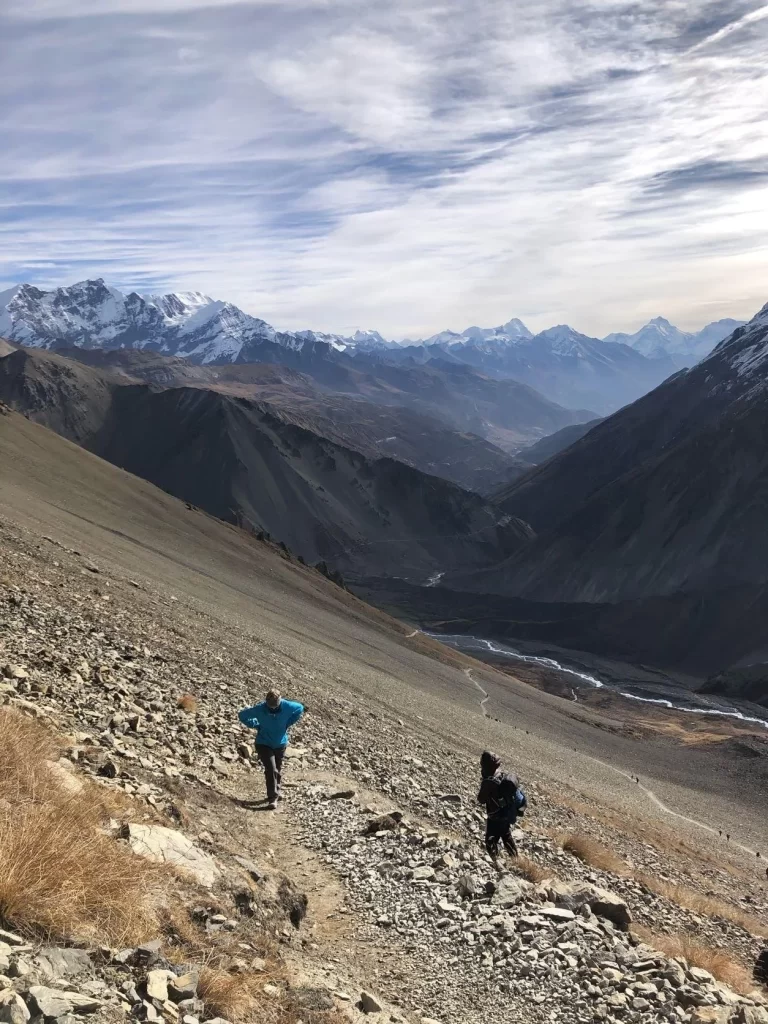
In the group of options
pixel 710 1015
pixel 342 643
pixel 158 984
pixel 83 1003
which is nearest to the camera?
pixel 83 1003

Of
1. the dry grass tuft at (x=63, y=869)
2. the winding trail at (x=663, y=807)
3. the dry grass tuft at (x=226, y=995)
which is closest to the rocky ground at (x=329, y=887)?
the dry grass tuft at (x=226, y=995)

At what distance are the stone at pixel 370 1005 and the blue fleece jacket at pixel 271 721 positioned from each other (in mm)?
5000

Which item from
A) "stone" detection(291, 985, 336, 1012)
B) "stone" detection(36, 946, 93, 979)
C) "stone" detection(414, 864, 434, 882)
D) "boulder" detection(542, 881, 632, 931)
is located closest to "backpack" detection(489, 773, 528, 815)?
"boulder" detection(542, 881, 632, 931)

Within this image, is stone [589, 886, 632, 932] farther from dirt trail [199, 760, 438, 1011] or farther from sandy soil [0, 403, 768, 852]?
sandy soil [0, 403, 768, 852]

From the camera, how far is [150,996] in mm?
4938

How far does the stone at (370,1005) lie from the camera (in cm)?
662

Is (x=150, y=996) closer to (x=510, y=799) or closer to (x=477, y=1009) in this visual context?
(x=477, y=1009)

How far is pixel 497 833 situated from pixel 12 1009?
8717mm

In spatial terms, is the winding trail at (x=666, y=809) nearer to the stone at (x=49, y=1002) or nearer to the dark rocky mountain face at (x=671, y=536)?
the stone at (x=49, y=1002)

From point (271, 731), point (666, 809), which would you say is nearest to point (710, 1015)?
point (271, 731)

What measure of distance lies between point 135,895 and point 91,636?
38.7 ft

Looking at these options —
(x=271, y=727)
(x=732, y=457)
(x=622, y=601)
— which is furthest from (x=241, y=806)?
(x=732, y=457)

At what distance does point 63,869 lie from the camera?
5.73m

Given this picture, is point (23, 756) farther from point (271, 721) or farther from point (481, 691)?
point (481, 691)
